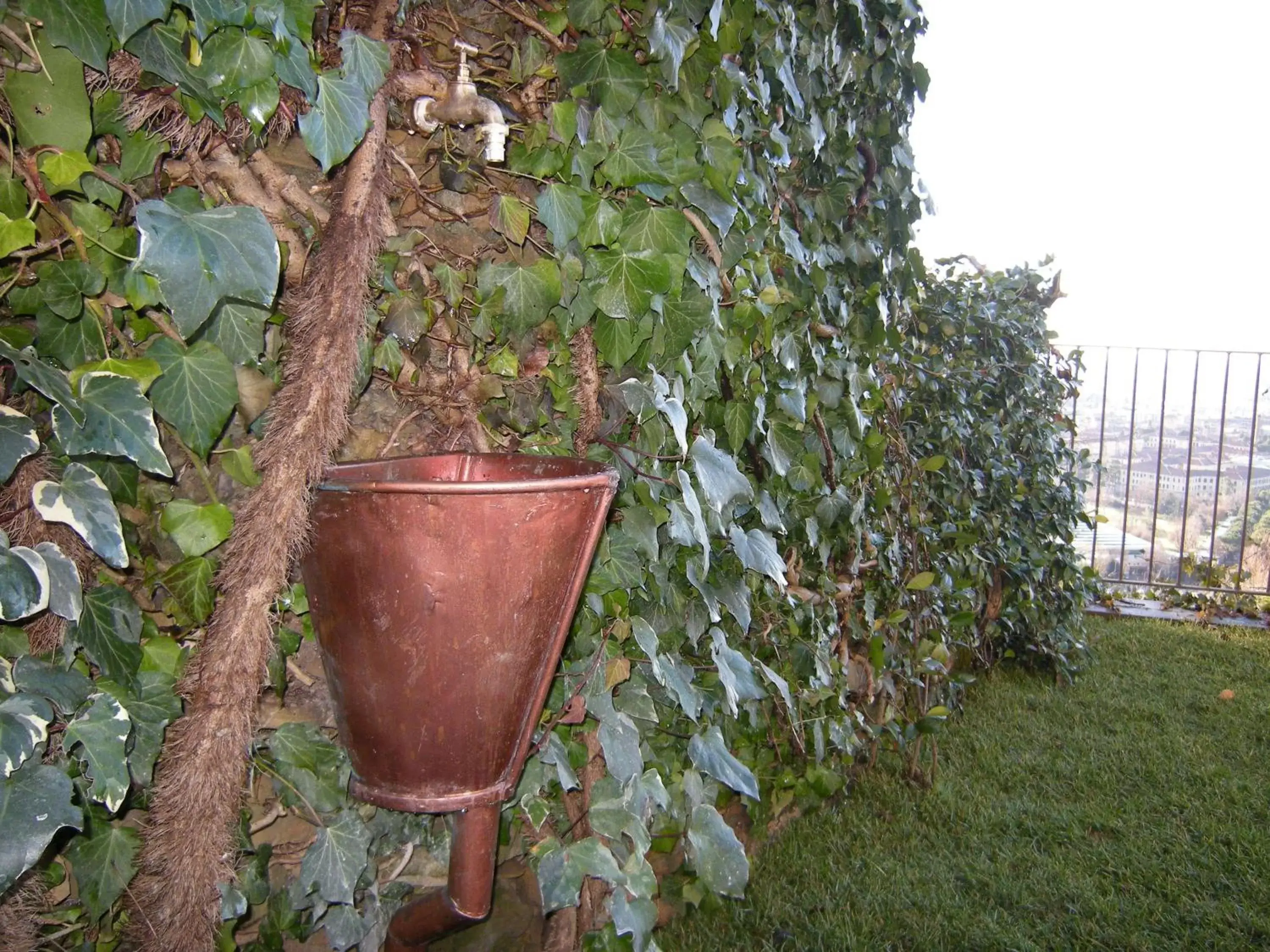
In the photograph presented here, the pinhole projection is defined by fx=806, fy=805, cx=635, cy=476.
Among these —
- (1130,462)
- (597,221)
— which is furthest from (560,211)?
(1130,462)

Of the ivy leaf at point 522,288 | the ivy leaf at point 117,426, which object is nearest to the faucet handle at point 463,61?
the ivy leaf at point 522,288

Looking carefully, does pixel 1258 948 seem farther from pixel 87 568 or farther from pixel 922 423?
pixel 87 568

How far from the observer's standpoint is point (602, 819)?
3.57ft

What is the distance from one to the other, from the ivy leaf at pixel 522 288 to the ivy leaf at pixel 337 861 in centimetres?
67

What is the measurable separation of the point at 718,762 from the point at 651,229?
0.79m

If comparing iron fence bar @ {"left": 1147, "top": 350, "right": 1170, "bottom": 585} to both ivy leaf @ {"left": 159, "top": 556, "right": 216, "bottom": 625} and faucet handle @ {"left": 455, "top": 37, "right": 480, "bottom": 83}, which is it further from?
ivy leaf @ {"left": 159, "top": 556, "right": 216, "bottom": 625}

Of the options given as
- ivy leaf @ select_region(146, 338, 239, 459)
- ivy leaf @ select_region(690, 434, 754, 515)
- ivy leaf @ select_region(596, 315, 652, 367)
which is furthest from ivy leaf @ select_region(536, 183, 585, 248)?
ivy leaf @ select_region(146, 338, 239, 459)

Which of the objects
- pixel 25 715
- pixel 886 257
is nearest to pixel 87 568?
pixel 25 715

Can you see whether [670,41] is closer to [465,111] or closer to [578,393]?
[465,111]

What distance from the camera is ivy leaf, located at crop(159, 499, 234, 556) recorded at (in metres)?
0.87

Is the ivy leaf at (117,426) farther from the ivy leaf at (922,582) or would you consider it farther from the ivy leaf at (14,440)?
the ivy leaf at (922,582)

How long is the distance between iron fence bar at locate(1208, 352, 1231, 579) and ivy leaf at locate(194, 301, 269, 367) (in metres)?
5.96

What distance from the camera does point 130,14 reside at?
710mm

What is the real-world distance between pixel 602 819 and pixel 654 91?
3.41 ft
